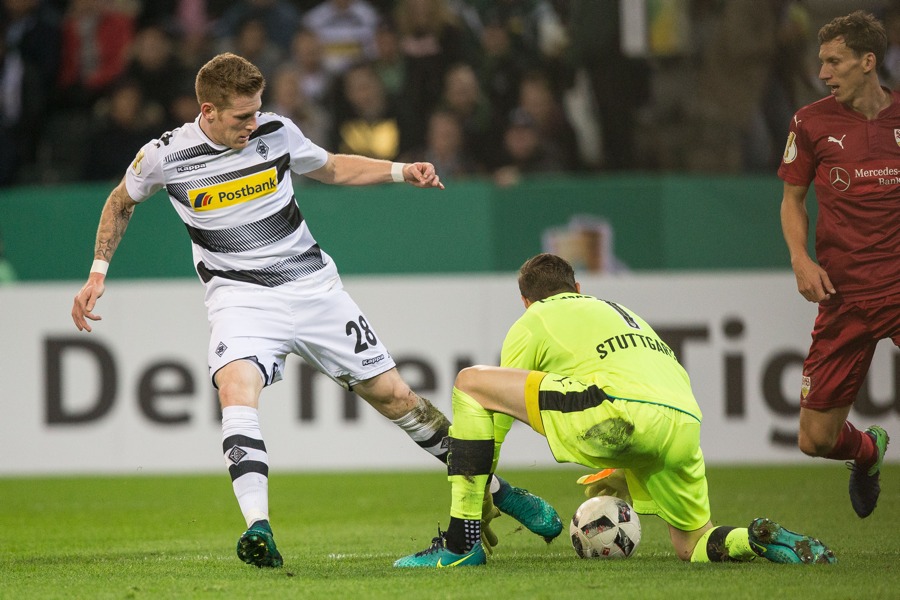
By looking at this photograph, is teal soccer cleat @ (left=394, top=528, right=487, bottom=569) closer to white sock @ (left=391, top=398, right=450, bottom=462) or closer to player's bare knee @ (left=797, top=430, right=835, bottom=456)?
white sock @ (left=391, top=398, right=450, bottom=462)

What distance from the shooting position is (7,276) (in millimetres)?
10133

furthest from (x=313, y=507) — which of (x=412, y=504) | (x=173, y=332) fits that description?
(x=173, y=332)

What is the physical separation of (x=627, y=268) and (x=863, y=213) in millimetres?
4227

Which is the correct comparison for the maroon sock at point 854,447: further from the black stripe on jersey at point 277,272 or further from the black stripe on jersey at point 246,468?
the black stripe on jersey at point 246,468

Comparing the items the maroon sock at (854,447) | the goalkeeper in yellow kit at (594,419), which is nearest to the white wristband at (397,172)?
the goalkeeper in yellow kit at (594,419)

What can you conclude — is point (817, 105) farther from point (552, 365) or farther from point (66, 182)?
point (66, 182)

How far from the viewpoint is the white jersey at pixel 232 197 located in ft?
17.8

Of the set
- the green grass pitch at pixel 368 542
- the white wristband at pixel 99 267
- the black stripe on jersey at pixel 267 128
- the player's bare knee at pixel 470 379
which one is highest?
the black stripe on jersey at pixel 267 128

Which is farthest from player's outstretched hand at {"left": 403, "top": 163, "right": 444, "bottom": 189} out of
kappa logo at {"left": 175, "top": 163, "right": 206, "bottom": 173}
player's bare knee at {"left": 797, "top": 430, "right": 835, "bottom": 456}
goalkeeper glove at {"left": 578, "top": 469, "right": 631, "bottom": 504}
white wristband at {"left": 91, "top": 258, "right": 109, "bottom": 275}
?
player's bare knee at {"left": 797, "top": 430, "right": 835, "bottom": 456}

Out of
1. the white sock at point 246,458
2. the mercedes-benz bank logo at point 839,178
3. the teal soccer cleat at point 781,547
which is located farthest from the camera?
the mercedes-benz bank logo at point 839,178

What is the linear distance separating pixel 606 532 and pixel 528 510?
1.27 ft

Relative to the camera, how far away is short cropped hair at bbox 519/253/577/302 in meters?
5.13

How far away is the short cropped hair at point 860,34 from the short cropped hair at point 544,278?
1.62m

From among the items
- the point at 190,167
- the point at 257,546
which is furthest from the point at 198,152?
the point at 257,546
